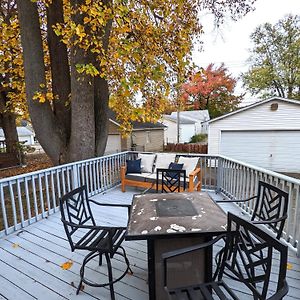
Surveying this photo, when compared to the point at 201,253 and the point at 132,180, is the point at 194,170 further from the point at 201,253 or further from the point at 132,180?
the point at 201,253

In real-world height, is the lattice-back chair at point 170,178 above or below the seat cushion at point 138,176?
above

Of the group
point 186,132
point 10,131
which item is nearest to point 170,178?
point 10,131

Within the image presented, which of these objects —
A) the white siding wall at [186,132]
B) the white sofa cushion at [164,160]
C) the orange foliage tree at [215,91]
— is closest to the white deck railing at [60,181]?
the white sofa cushion at [164,160]

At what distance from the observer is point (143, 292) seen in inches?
82.2

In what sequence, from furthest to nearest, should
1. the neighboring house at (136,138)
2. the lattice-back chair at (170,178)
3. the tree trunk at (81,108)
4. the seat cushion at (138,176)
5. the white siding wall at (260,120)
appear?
1. the neighboring house at (136,138)
2. the white siding wall at (260,120)
3. the seat cushion at (138,176)
4. the tree trunk at (81,108)
5. the lattice-back chair at (170,178)

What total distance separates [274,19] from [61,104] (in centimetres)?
1825

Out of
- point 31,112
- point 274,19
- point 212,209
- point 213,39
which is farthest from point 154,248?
point 274,19

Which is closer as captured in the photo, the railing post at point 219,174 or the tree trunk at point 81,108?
the tree trunk at point 81,108

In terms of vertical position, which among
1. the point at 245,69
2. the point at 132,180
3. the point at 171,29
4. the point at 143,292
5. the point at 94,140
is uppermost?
the point at 245,69

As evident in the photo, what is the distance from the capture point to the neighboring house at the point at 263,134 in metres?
10.00

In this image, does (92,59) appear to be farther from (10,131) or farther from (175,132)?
(175,132)

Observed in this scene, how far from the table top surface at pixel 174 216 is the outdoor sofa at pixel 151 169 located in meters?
2.19

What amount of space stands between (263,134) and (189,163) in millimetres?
7213

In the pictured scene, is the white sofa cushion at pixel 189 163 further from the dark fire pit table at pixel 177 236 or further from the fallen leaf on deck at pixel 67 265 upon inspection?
the fallen leaf on deck at pixel 67 265
